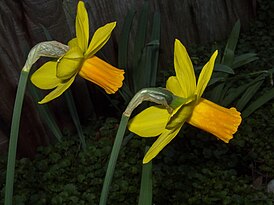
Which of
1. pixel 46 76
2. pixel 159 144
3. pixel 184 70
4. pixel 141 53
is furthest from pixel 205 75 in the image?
pixel 141 53

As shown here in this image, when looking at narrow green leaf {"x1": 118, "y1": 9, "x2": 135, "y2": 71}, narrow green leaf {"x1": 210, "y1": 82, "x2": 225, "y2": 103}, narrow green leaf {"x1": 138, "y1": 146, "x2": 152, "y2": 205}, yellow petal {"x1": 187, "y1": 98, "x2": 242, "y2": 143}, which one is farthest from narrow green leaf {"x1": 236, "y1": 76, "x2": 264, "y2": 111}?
yellow petal {"x1": 187, "y1": 98, "x2": 242, "y2": 143}

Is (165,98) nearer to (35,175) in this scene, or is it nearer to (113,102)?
(35,175)

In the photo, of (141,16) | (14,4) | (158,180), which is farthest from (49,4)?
(158,180)

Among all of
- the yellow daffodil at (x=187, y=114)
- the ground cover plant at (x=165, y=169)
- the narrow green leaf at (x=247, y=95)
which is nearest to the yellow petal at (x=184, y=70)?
the yellow daffodil at (x=187, y=114)

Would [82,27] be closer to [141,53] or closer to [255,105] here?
[141,53]

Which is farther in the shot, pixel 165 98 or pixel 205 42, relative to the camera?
pixel 205 42

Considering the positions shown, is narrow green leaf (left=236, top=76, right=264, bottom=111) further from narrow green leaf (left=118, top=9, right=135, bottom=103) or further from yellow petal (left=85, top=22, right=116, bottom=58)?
yellow petal (left=85, top=22, right=116, bottom=58)
